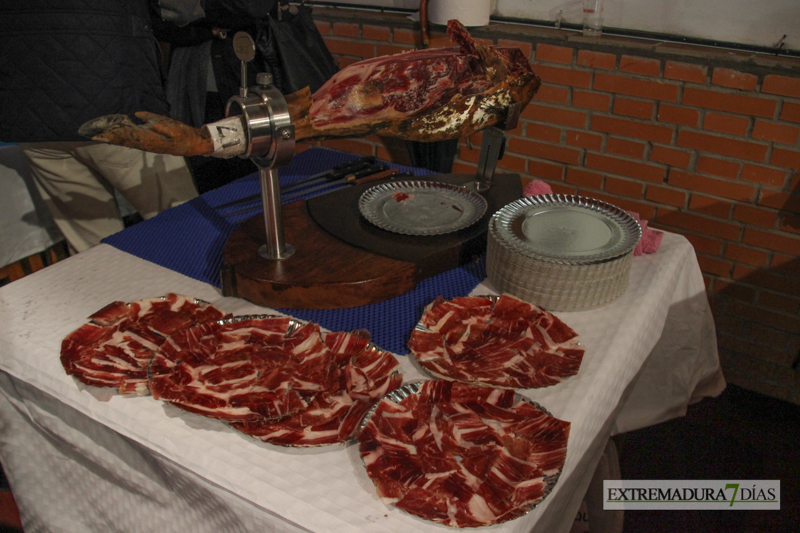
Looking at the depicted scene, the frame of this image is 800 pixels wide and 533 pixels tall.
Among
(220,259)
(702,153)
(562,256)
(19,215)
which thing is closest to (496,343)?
(562,256)

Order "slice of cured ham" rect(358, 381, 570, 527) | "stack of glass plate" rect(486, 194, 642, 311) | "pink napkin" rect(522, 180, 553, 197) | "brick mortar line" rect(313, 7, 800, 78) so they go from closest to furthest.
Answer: "slice of cured ham" rect(358, 381, 570, 527), "stack of glass plate" rect(486, 194, 642, 311), "pink napkin" rect(522, 180, 553, 197), "brick mortar line" rect(313, 7, 800, 78)

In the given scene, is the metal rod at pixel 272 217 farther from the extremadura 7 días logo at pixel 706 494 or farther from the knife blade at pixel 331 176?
the extremadura 7 días logo at pixel 706 494

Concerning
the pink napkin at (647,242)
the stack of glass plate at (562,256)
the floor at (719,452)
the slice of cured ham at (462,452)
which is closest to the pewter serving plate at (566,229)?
the stack of glass plate at (562,256)

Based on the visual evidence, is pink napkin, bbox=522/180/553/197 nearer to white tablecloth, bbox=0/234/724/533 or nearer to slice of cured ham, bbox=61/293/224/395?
white tablecloth, bbox=0/234/724/533

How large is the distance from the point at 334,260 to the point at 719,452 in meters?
1.32

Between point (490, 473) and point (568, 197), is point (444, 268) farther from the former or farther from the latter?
point (490, 473)

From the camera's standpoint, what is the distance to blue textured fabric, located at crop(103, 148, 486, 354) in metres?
0.98

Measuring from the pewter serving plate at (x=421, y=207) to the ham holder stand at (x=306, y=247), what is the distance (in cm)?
2

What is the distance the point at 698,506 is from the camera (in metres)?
1.54

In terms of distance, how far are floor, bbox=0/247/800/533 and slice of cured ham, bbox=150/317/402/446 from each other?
0.86 metres

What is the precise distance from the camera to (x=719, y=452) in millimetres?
1696

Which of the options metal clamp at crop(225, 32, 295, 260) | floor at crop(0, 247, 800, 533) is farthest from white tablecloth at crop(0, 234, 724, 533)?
floor at crop(0, 247, 800, 533)

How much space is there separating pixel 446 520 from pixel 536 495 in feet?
0.33

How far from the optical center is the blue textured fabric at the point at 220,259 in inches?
38.6
